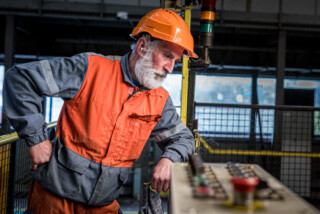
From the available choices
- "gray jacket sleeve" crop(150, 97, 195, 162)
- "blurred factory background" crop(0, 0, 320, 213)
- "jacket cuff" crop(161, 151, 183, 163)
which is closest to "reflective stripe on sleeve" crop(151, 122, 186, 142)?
"gray jacket sleeve" crop(150, 97, 195, 162)

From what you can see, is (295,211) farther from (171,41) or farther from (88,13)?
(88,13)

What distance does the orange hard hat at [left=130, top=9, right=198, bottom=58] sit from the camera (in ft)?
6.63

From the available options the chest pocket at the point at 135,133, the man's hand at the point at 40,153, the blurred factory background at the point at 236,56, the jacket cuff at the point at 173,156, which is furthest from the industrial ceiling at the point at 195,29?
the man's hand at the point at 40,153

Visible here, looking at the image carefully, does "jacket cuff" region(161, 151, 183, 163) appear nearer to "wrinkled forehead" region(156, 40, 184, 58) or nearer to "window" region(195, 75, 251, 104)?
"wrinkled forehead" region(156, 40, 184, 58)

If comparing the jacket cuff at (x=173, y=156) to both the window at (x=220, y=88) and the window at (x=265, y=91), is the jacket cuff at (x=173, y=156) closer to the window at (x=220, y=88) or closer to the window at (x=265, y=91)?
the window at (x=220, y=88)

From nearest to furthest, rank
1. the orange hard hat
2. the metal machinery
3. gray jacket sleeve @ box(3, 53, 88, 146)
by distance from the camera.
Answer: the metal machinery < gray jacket sleeve @ box(3, 53, 88, 146) < the orange hard hat

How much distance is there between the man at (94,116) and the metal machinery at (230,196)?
67cm

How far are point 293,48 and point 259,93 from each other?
169 cm

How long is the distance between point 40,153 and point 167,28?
1.13 meters

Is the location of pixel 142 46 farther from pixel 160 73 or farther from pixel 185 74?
pixel 185 74

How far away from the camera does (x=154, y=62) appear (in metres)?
2.08

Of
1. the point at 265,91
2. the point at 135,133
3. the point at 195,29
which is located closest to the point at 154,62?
the point at 135,133

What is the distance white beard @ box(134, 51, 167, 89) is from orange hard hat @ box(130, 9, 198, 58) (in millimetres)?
154

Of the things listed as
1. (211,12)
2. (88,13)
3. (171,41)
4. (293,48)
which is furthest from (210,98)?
(171,41)
